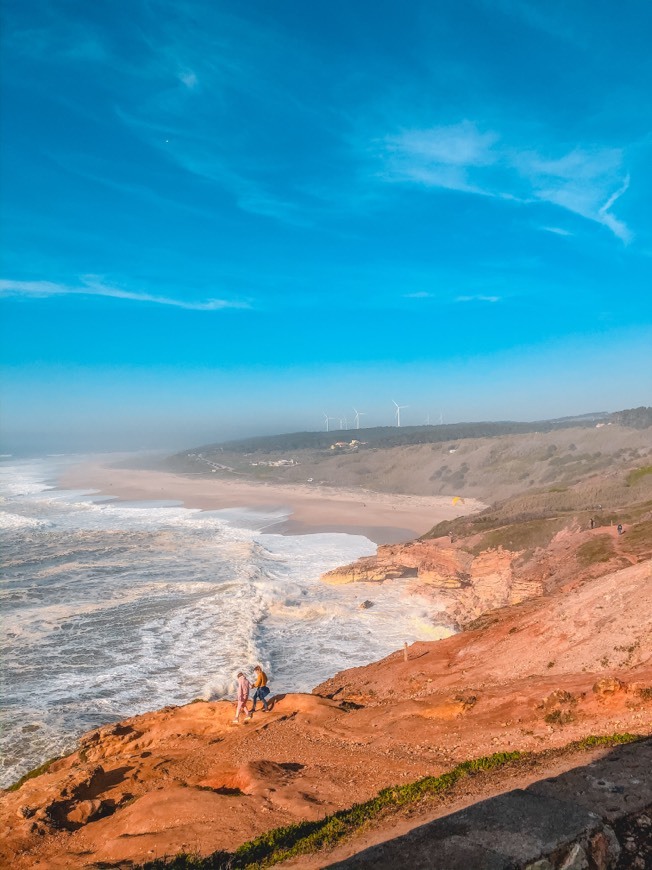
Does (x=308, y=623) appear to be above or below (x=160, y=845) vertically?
below

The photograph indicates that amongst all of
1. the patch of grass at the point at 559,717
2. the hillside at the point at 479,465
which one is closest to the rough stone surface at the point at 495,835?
the patch of grass at the point at 559,717

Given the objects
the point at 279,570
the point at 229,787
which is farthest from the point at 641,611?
the point at 279,570

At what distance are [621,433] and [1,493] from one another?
348 feet

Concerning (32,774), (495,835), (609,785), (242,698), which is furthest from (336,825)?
(32,774)

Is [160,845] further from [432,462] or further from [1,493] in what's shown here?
[432,462]

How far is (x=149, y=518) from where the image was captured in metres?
63.2

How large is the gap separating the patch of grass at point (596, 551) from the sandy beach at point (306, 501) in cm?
2209

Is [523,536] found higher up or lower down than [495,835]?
lower down

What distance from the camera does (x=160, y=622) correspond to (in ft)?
93.4

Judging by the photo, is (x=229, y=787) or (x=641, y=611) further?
(x=641, y=611)

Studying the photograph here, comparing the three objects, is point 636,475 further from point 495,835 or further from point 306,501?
point 495,835

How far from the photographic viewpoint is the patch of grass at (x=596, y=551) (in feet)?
99.1

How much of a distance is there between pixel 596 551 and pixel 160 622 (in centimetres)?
2479

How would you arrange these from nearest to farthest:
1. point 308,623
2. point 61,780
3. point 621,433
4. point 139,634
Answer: point 61,780, point 139,634, point 308,623, point 621,433
